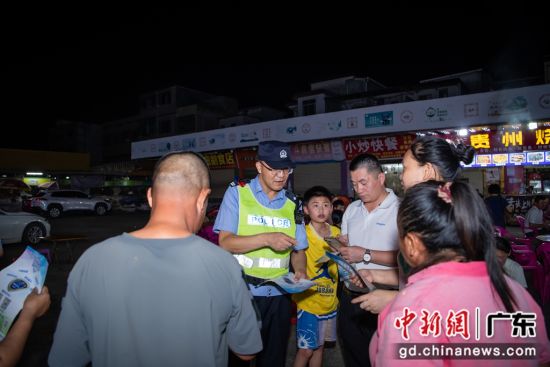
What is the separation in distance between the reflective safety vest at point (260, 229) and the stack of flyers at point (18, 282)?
4.33 feet

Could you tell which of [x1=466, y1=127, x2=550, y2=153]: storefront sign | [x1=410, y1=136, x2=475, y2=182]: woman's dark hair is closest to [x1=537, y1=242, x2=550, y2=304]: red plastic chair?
[x1=410, y1=136, x2=475, y2=182]: woman's dark hair

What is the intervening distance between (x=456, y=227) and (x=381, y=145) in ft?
47.3

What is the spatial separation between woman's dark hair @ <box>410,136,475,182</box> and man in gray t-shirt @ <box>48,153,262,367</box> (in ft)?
4.82

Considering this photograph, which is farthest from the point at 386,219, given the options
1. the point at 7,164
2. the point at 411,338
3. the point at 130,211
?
the point at 7,164

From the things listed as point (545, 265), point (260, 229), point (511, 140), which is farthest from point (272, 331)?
point (511, 140)

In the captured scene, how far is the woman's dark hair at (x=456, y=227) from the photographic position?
1250 mm

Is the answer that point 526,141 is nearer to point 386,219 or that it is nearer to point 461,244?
point 386,219

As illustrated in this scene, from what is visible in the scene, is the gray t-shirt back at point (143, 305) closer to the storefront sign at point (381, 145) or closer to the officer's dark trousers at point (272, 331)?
the officer's dark trousers at point (272, 331)

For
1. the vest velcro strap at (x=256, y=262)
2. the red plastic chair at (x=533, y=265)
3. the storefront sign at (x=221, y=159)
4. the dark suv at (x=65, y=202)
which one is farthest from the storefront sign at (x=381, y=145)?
the dark suv at (x=65, y=202)

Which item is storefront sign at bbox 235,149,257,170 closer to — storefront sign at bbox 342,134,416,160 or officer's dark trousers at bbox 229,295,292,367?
storefront sign at bbox 342,134,416,160

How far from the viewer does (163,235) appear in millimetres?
1373

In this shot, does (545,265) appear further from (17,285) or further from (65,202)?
(65,202)

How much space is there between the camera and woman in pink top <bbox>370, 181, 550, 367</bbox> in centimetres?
117

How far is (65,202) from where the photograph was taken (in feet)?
69.6
